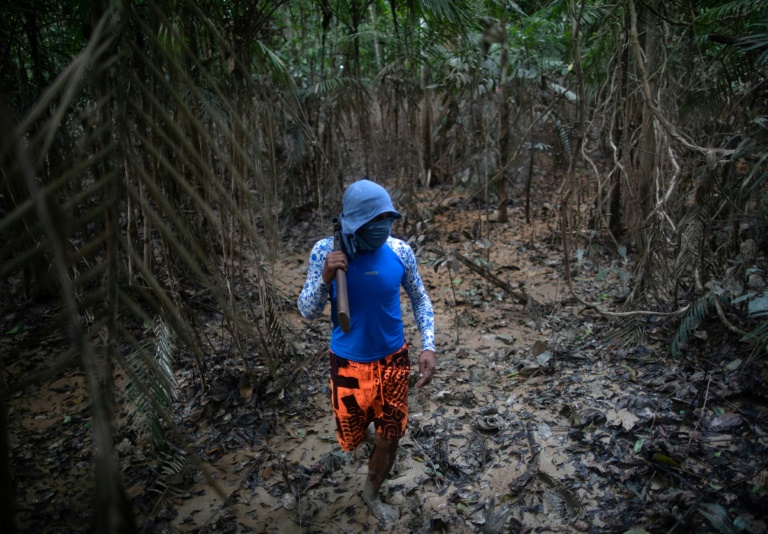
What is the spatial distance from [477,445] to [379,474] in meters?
0.79

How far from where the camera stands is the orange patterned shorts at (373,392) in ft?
7.71

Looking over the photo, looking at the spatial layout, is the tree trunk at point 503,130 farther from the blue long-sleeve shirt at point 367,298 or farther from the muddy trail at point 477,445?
the blue long-sleeve shirt at point 367,298

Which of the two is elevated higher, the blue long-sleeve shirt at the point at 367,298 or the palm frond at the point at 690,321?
the blue long-sleeve shirt at the point at 367,298

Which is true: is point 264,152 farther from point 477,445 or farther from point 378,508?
point 378,508

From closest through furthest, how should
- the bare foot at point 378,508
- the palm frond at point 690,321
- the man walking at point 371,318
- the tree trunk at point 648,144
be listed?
the man walking at point 371,318 → the bare foot at point 378,508 → the palm frond at point 690,321 → the tree trunk at point 648,144

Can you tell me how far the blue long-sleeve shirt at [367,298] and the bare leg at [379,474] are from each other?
0.47 m

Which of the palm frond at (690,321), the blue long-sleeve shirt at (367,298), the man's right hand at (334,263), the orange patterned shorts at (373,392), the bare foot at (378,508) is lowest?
the bare foot at (378,508)

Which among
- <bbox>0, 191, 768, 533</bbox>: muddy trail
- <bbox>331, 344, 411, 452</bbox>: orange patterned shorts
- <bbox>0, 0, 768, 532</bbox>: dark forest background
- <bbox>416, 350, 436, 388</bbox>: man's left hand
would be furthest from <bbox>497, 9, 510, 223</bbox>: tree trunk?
<bbox>331, 344, 411, 452</bbox>: orange patterned shorts

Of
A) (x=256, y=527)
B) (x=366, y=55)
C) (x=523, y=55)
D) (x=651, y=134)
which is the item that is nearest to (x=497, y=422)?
(x=256, y=527)

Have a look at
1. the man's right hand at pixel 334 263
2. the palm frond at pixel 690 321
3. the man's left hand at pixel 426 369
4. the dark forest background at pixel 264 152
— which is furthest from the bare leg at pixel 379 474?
the palm frond at pixel 690 321

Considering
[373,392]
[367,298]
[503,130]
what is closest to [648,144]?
[503,130]

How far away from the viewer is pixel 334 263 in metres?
2.03

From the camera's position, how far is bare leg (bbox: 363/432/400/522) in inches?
96.3

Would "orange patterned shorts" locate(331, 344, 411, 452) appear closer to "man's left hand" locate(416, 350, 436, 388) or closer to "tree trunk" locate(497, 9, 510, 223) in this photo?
"man's left hand" locate(416, 350, 436, 388)
